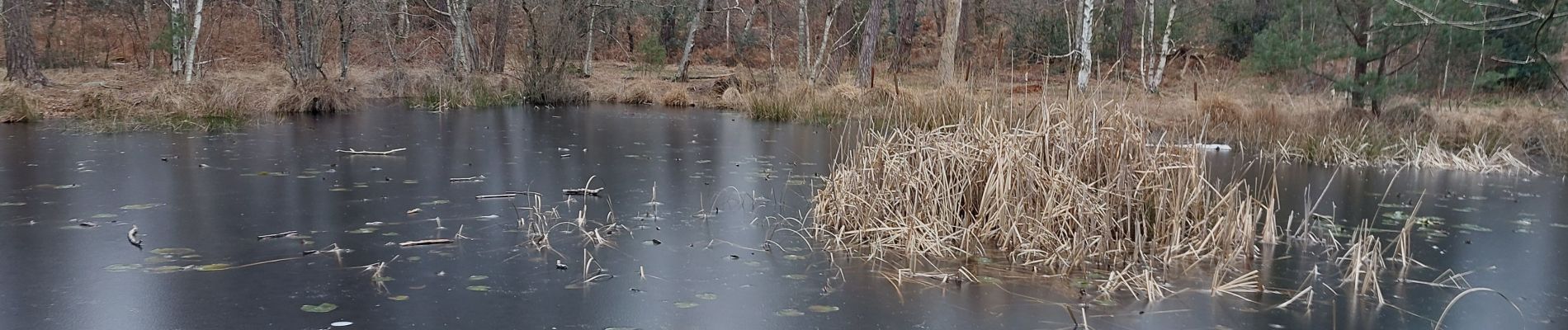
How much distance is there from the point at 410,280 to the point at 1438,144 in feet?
34.3

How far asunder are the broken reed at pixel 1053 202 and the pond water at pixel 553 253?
29 cm

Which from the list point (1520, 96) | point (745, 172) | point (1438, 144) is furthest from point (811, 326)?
point (1520, 96)

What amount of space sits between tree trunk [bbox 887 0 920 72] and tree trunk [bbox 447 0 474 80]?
6730 mm

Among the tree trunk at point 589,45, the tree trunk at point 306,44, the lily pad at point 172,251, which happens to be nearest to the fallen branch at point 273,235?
the lily pad at point 172,251

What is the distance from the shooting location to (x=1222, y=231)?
6367 mm

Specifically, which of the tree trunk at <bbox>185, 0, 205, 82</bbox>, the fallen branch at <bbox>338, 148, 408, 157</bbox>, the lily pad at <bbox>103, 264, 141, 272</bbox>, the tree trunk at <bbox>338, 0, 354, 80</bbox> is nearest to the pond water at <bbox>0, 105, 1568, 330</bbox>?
the lily pad at <bbox>103, 264, 141, 272</bbox>

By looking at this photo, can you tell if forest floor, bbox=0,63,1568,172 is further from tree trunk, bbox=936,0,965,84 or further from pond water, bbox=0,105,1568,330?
pond water, bbox=0,105,1568,330

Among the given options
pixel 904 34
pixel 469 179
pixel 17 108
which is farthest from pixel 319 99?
pixel 904 34

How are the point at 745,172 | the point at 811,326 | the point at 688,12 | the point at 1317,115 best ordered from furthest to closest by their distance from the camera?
the point at 688,12 → the point at 1317,115 → the point at 745,172 → the point at 811,326

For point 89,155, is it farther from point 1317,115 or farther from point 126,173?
point 1317,115

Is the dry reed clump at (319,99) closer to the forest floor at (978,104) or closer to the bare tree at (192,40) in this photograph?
the forest floor at (978,104)

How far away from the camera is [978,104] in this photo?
7.28 m

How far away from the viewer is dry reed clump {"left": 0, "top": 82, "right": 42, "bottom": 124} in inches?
498

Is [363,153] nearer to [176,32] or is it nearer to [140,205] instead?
[140,205]
